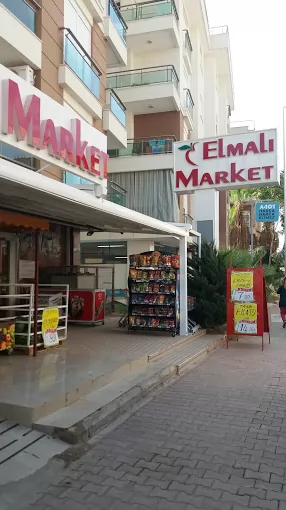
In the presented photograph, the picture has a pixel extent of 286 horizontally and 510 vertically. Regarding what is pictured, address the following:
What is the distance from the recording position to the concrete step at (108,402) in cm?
480

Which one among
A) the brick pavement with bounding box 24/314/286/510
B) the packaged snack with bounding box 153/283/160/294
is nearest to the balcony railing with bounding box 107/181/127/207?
the packaged snack with bounding box 153/283/160/294

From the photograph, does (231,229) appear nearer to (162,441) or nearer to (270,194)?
(270,194)

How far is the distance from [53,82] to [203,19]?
69.0ft

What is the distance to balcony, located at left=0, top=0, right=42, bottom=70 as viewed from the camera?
11.4 metres

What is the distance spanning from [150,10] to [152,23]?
0.76 meters

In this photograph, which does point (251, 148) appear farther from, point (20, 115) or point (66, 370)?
point (66, 370)

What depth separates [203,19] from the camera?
3045 cm

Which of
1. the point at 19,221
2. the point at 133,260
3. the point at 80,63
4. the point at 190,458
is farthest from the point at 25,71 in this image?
the point at 190,458

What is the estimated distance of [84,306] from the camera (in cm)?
1224

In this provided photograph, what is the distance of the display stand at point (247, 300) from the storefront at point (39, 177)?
119 centimetres

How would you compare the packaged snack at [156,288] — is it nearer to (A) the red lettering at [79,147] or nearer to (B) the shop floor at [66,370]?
(B) the shop floor at [66,370]

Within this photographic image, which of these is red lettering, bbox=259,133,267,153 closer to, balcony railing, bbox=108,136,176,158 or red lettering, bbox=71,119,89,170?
red lettering, bbox=71,119,89,170

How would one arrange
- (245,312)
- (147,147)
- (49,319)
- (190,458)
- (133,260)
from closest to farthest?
(190,458)
(49,319)
(245,312)
(133,260)
(147,147)

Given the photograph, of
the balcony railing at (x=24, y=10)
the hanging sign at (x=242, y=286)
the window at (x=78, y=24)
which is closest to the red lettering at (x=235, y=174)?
the hanging sign at (x=242, y=286)
